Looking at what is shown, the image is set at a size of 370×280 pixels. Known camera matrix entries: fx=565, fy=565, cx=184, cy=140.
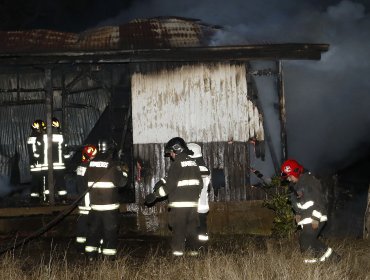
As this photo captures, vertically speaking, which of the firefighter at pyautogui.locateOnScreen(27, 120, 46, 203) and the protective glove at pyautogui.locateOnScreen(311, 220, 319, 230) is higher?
the firefighter at pyautogui.locateOnScreen(27, 120, 46, 203)

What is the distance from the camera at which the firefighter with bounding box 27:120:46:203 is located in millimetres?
13539

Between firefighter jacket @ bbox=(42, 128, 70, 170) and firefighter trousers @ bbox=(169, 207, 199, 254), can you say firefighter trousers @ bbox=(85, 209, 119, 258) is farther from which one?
firefighter jacket @ bbox=(42, 128, 70, 170)

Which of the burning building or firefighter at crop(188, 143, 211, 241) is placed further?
the burning building

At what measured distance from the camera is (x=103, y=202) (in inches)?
375

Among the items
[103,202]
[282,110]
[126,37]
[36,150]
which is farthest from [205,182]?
[126,37]

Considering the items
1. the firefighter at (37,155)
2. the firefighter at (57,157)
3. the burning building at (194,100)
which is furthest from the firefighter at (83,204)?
the firefighter at (37,155)

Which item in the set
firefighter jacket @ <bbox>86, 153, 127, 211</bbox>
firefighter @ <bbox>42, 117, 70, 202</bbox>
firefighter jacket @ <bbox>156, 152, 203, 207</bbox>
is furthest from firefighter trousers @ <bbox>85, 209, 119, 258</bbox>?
firefighter @ <bbox>42, 117, 70, 202</bbox>

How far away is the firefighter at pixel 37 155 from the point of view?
1354cm

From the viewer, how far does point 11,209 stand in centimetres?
1266

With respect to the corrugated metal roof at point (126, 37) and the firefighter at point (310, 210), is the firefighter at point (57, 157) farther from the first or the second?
the firefighter at point (310, 210)

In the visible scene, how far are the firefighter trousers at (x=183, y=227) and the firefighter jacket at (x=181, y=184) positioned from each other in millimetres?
124

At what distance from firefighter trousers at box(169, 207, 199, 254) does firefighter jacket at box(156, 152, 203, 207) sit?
12cm

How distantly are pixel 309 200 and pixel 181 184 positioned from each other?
205 centimetres

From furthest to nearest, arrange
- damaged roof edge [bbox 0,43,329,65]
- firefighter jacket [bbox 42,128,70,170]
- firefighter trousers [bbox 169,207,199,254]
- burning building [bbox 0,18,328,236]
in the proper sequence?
firefighter jacket [bbox 42,128,70,170] < burning building [bbox 0,18,328,236] < damaged roof edge [bbox 0,43,329,65] < firefighter trousers [bbox 169,207,199,254]
